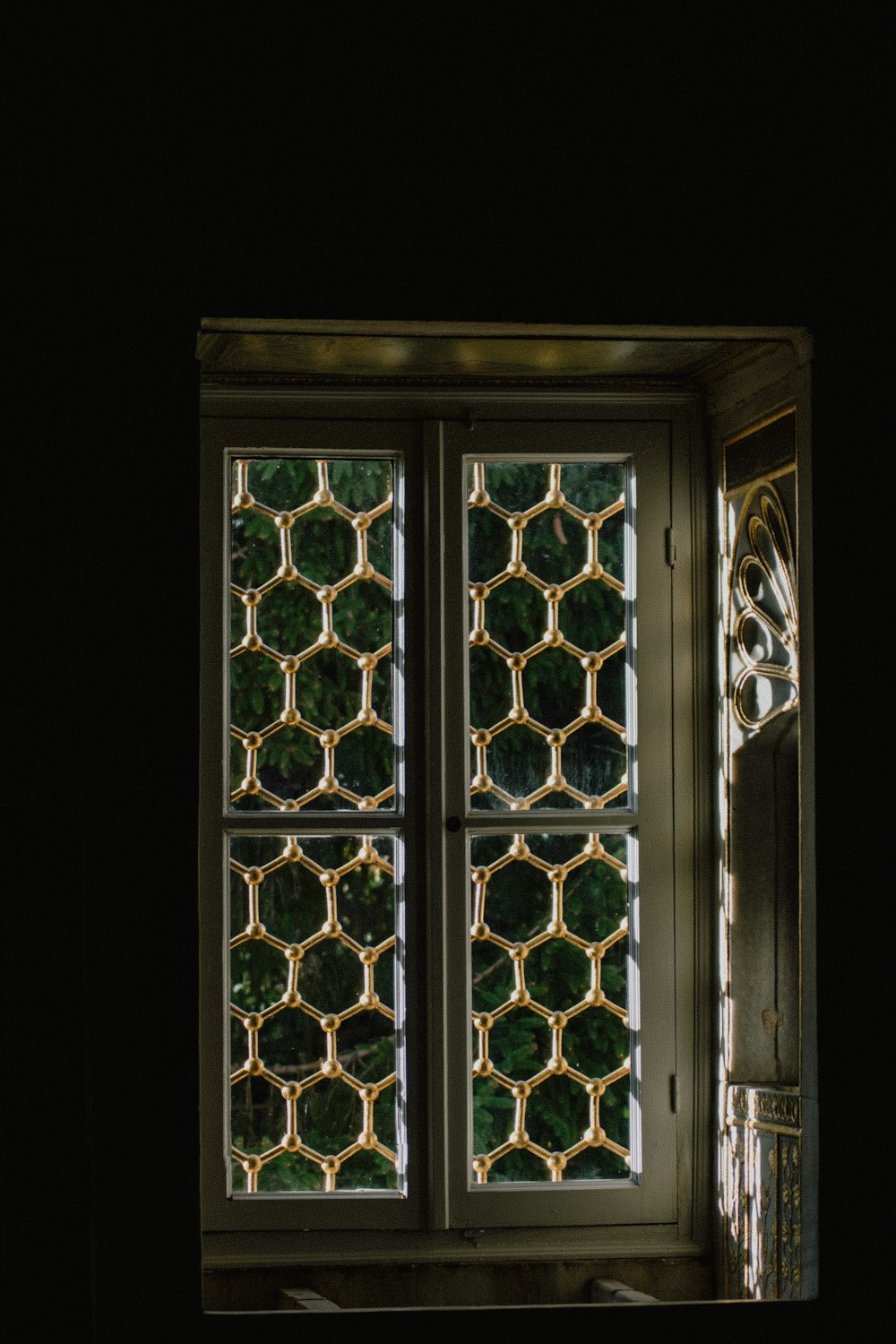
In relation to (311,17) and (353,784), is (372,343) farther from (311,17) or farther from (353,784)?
(353,784)

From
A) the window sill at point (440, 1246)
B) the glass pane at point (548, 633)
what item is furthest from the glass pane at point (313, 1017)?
the glass pane at point (548, 633)

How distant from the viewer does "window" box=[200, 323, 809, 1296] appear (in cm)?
323

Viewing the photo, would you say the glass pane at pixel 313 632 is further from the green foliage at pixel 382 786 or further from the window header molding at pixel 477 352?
the window header molding at pixel 477 352

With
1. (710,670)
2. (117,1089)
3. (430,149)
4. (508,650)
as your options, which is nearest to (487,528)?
(508,650)

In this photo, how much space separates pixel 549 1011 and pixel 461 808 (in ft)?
1.55

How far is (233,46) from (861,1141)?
2126 millimetres

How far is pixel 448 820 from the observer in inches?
129

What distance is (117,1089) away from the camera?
2.55 metres

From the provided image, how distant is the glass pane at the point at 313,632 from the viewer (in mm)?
3291

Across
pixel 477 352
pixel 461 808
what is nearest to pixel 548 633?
pixel 461 808

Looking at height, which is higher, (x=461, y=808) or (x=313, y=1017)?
(x=461, y=808)

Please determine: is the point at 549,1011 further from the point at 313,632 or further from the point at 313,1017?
the point at 313,632

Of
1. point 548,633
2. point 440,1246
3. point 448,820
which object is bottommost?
point 440,1246

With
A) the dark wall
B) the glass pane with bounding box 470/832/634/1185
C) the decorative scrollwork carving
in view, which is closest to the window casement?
the glass pane with bounding box 470/832/634/1185
